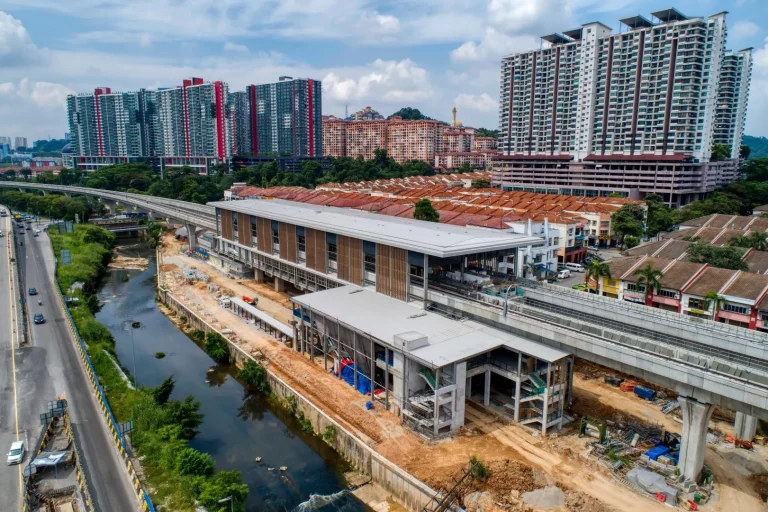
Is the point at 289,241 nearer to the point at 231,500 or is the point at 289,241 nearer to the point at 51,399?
the point at 51,399

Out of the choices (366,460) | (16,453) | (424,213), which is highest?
(424,213)

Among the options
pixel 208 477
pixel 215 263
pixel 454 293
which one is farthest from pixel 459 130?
pixel 208 477

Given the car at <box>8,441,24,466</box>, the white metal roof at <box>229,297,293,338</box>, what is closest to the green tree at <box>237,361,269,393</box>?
the white metal roof at <box>229,297,293,338</box>

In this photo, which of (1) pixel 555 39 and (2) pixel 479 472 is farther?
(1) pixel 555 39

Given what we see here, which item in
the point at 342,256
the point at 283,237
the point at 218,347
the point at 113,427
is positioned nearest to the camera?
the point at 113,427

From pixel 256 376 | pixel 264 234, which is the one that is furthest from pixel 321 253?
pixel 256 376

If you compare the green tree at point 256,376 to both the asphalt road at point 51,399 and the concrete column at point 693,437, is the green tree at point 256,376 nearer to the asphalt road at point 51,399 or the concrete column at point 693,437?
the asphalt road at point 51,399

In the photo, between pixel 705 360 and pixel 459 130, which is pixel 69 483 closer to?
pixel 705 360
